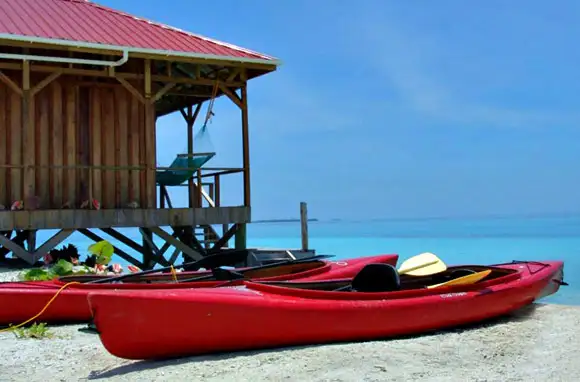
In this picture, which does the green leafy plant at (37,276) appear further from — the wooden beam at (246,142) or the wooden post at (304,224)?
the wooden post at (304,224)

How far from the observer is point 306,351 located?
7.01 meters

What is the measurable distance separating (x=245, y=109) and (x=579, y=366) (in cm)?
968

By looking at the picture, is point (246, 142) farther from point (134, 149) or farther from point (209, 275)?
point (209, 275)

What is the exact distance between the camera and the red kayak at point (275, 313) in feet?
21.7

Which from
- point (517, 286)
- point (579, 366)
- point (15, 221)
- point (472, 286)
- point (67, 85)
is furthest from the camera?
point (67, 85)

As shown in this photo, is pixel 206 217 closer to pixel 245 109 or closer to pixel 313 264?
pixel 245 109

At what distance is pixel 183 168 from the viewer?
14.8 metres

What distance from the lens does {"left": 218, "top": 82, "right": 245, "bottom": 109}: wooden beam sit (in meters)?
15.0

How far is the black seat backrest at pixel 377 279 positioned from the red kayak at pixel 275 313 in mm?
11

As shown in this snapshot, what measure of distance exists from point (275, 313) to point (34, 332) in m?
2.96

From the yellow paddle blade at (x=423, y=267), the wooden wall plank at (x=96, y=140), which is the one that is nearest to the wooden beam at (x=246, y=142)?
the wooden wall plank at (x=96, y=140)

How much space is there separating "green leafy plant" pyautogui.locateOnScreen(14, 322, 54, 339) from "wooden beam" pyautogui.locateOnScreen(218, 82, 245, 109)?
7.56m

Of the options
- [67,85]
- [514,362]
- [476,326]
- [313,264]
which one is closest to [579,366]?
[514,362]

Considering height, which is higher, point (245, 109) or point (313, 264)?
point (245, 109)
